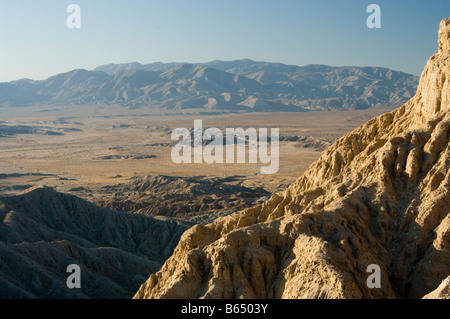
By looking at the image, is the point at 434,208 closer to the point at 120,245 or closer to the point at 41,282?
the point at 41,282

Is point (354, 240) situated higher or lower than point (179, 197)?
higher

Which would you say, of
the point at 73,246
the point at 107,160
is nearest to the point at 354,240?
the point at 73,246

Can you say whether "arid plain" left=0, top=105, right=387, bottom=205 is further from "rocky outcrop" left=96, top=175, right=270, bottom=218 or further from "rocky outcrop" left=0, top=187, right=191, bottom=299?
"rocky outcrop" left=0, top=187, right=191, bottom=299

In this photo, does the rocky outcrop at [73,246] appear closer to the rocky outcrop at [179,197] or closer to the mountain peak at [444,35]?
the rocky outcrop at [179,197]

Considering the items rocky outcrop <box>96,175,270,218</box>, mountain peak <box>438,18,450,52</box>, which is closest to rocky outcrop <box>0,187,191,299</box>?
rocky outcrop <box>96,175,270,218</box>

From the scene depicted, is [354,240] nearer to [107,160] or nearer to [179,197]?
[179,197]

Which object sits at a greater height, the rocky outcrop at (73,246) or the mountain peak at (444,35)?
the mountain peak at (444,35)

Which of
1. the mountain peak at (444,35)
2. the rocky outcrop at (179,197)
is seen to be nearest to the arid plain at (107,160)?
the rocky outcrop at (179,197)
